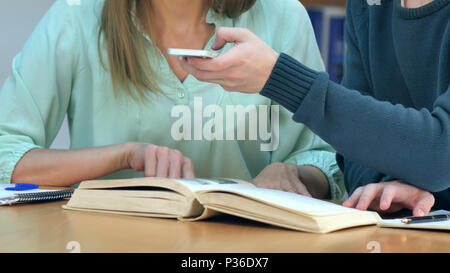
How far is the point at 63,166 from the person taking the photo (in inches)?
46.0

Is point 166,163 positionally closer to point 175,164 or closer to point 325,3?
point 175,164

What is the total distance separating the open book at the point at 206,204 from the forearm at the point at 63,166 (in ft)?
1.01

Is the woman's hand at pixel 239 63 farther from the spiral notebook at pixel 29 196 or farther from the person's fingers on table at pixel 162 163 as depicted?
the spiral notebook at pixel 29 196

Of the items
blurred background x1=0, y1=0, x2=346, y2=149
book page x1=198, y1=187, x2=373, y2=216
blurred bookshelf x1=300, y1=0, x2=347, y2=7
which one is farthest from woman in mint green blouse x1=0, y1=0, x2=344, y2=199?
blurred bookshelf x1=300, y1=0, x2=347, y2=7

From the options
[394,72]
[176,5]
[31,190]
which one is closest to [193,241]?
[31,190]

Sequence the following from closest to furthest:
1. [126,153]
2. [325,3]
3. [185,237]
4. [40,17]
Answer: [185,237], [126,153], [40,17], [325,3]

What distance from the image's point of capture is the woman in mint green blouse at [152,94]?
1.28 meters

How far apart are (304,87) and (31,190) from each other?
553mm

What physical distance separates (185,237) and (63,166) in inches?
24.2

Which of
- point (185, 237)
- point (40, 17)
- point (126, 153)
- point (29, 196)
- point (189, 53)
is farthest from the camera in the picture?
point (40, 17)

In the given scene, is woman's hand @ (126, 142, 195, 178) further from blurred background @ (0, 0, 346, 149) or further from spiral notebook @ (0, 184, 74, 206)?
blurred background @ (0, 0, 346, 149)

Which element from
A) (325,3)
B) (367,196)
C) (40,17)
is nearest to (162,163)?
(367,196)

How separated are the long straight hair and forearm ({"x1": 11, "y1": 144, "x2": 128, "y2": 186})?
207 mm

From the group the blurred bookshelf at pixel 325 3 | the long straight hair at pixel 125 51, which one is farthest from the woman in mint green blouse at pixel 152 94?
the blurred bookshelf at pixel 325 3
